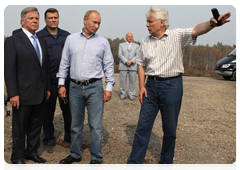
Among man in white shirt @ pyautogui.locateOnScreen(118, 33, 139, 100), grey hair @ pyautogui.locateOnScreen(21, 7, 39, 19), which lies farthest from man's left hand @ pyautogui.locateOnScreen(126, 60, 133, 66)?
grey hair @ pyautogui.locateOnScreen(21, 7, 39, 19)

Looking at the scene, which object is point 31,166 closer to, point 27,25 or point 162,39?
point 27,25

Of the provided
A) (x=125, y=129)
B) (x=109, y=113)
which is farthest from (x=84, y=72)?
(x=109, y=113)

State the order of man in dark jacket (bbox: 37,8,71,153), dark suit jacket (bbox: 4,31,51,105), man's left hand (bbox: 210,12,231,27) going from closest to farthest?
man's left hand (bbox: 210,12,231,27), dark suit jacket (bbox: 4,31,51,105), man in dark jacket (bbox: 37,8,71,153)

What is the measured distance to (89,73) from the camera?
3715 mm

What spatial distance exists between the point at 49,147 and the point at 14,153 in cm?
87

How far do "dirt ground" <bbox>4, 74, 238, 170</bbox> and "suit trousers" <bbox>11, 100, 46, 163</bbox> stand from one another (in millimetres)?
203

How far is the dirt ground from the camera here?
13.4ft

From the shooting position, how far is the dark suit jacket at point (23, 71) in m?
3.54

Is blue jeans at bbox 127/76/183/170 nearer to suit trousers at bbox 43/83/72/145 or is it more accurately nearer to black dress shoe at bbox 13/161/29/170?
black dress shoe at bbox 13/161/29/170

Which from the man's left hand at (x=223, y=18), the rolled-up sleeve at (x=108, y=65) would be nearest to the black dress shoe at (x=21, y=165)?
the rolled-up sleeve at (x=108, y=65)

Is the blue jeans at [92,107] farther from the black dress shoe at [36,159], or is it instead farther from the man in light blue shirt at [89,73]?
the black dress shoe at [36,159]

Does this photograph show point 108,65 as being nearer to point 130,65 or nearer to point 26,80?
point 26,80

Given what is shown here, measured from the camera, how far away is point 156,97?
11.6 ft

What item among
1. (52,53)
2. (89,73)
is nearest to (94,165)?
(89,73)
